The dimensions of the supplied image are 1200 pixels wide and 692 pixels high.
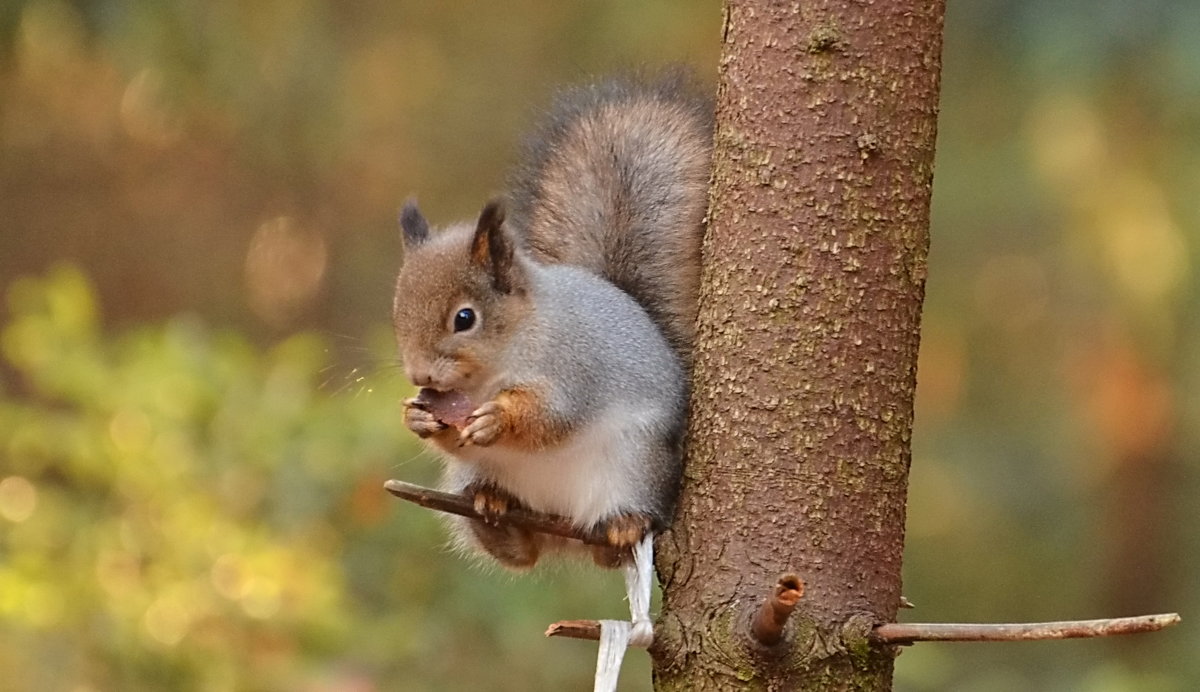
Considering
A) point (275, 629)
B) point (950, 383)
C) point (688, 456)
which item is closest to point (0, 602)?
point (275, 629)

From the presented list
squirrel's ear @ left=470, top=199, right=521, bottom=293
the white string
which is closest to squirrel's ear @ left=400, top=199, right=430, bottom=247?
squirrel's ear @ left=470, top=199, right=521, bottom=293

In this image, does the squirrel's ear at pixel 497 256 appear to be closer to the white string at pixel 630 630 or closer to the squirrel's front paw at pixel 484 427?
the squirrel's front paw at pixel 484 427

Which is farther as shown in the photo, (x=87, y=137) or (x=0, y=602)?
(x=87, y=137)

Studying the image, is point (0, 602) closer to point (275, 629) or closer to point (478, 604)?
point (275, 629)

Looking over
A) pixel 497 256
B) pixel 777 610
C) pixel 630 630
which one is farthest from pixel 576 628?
pixel 497 256

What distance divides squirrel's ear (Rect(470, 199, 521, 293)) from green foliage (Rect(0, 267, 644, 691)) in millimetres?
937

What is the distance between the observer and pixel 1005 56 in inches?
172

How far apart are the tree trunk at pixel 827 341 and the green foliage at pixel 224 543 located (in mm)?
1316

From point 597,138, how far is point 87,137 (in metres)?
4.54

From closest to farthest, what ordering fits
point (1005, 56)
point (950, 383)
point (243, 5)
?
point (1005, 56) → point (243, 5) → point (950, 383)

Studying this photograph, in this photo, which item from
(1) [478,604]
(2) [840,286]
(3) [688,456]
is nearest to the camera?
(2) [840,286]

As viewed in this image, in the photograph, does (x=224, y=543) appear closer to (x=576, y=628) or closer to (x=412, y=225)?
(x=412, y=225)

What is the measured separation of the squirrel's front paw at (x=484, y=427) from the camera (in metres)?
1.63

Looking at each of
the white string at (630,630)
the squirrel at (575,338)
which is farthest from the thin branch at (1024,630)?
the squirrel at (575,338)
